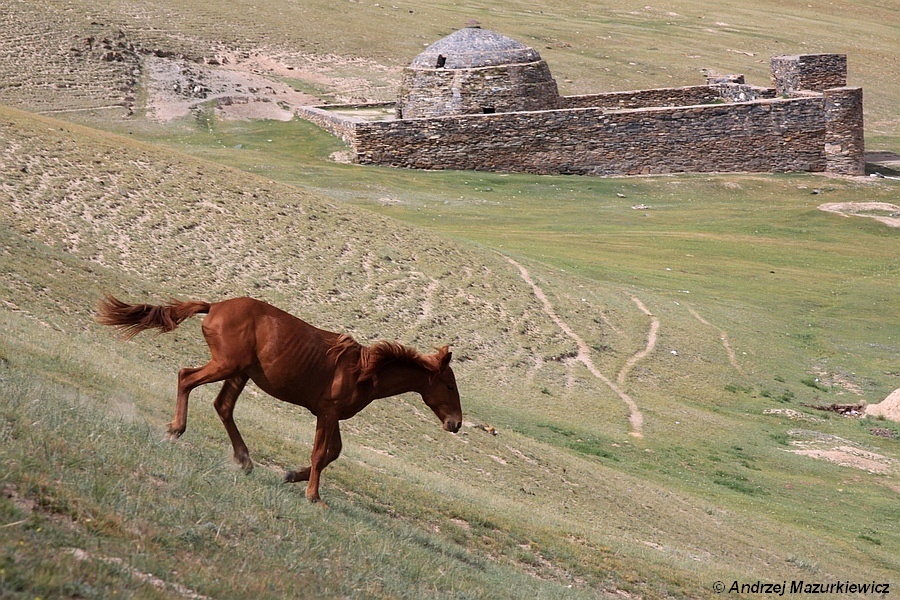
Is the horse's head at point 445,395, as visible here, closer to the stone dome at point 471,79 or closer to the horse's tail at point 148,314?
the horse's tail at point 148,314

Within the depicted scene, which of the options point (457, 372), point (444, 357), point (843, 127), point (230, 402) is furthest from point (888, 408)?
point (843, 127)

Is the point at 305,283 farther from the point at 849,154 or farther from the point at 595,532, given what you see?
the point at 849,154

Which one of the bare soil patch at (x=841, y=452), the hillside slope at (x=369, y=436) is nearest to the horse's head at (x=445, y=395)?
the hillside slope at (x=369, y=436)

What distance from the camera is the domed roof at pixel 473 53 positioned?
47156 mm

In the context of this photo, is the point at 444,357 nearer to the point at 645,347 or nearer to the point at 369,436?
the point at 369,436

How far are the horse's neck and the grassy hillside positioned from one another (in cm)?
107

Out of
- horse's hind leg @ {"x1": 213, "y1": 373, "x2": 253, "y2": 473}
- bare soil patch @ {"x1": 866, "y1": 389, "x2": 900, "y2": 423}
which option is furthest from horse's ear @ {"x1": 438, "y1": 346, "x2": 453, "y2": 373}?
bare soil patch @ {"x1": 866, "y1": 389, "x2": 900, "y2": 423}

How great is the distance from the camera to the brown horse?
8773 mm

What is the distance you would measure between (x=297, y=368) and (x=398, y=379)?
87 cm

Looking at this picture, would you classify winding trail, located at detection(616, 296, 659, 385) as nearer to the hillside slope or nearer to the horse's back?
the hillside slope

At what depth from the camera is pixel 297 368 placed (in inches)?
348

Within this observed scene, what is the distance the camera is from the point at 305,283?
22594 millimetres

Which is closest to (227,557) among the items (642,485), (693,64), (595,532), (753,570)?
(595,532)

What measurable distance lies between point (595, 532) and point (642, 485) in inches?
165
